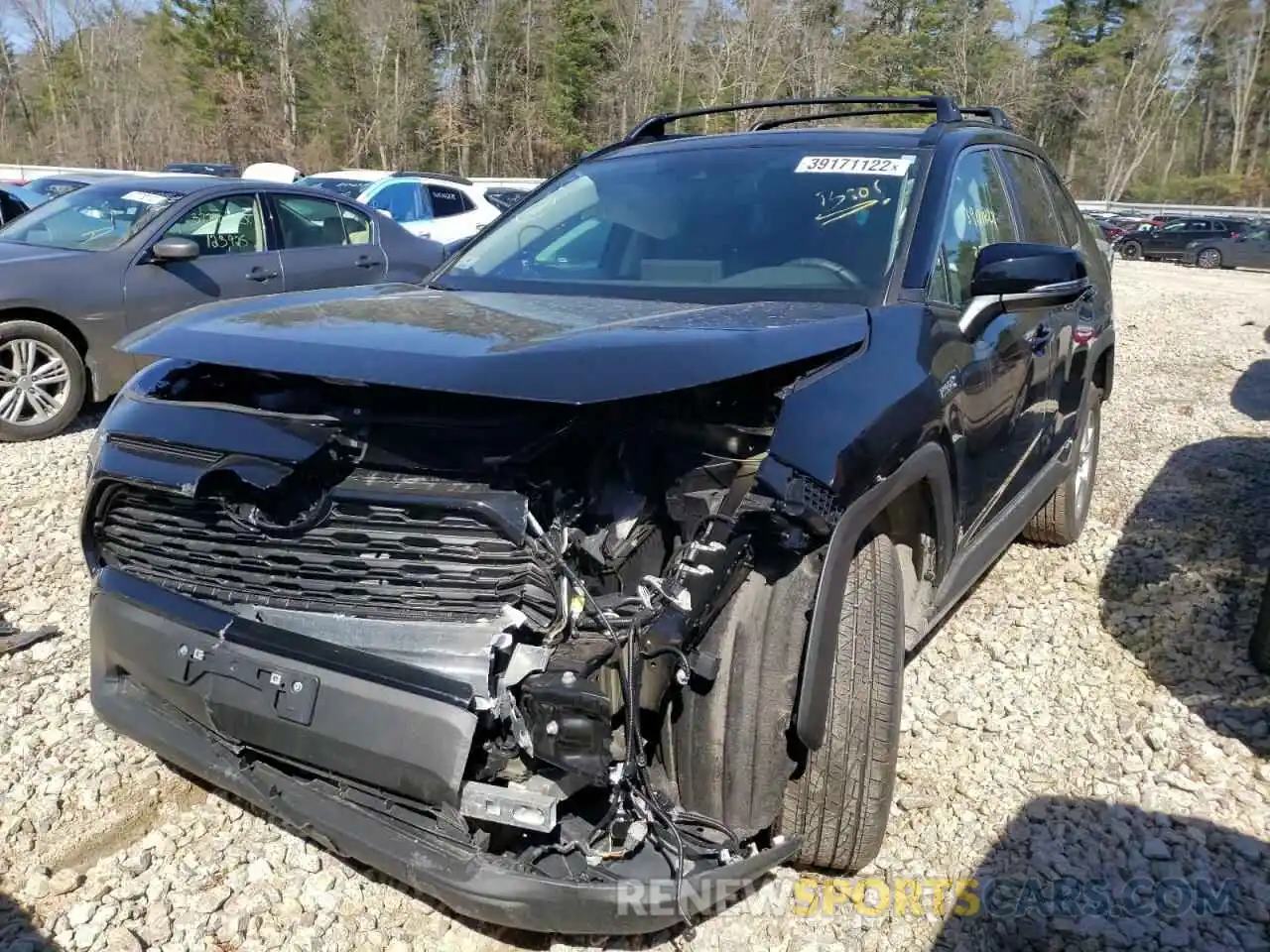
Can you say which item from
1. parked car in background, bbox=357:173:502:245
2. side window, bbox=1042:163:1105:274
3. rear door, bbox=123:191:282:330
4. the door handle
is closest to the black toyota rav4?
the door handle

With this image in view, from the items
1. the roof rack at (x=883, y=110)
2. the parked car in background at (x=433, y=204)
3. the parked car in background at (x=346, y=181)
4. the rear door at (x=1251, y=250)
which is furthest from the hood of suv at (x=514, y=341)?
the rear door at (x=1251, y=250)

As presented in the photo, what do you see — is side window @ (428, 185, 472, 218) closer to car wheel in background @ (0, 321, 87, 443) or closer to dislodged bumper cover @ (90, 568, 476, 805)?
car wheel in background @ (0, 321, 87, 443)

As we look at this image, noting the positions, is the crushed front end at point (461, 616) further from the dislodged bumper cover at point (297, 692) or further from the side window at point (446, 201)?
the side window at point (446, 201)

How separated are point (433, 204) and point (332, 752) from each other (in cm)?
1228

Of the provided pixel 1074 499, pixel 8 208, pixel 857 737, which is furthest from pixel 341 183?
pixel 857 737

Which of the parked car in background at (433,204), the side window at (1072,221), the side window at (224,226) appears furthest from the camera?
the parked car in background at (433,204)

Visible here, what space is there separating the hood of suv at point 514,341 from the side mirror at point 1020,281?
432 millimetres

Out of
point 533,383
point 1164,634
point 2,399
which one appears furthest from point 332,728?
point 2,399

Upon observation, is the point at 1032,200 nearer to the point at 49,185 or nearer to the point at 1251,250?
the point at 49,185

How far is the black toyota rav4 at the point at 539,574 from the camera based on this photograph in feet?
5.98

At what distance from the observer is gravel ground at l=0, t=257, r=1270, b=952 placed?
231cm

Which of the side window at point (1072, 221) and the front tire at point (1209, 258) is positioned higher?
the side window at point (1072, 221)

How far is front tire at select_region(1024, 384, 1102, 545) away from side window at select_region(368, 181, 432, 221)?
10079 mm

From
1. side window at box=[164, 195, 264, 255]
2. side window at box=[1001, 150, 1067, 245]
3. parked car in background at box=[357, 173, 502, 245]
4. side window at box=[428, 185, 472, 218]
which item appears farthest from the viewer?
side window at box=[428, 185, 472, 218]
